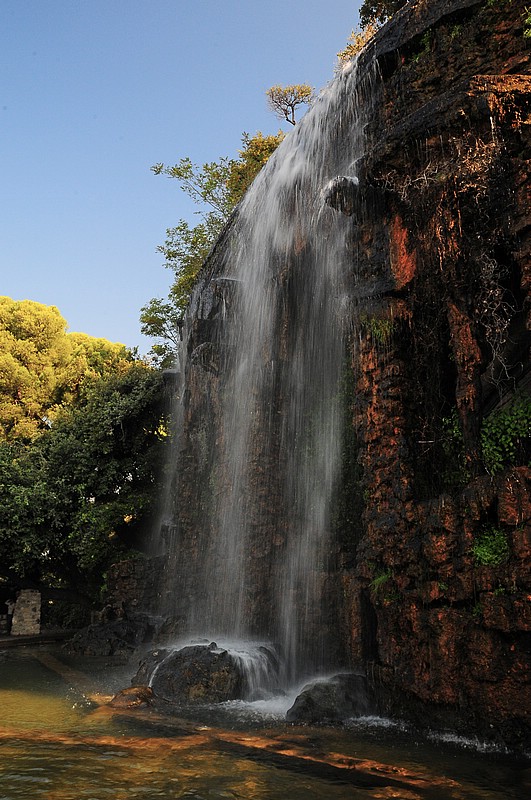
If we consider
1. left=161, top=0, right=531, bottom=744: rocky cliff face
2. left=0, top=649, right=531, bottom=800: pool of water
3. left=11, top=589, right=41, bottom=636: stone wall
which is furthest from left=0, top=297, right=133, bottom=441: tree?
left=161, top=0, right=531, bottom=744: rocky cliff face

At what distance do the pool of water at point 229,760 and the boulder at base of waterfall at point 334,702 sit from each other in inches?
13.2

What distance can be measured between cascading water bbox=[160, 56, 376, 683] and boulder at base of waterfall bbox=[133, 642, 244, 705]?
1.76m

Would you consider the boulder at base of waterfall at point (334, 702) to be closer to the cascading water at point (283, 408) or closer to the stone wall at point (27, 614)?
the cascading water at point (283, 408)

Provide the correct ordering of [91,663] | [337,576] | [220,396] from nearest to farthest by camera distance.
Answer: [337,576]
[91,663]
[220,396]

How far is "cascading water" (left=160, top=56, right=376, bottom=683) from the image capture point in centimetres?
1382

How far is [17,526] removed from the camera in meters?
19.9

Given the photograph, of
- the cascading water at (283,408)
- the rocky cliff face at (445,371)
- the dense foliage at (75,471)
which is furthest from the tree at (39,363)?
the rocky cliff face at (445,371)

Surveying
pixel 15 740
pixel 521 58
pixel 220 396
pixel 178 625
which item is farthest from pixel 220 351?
pixel 15 740

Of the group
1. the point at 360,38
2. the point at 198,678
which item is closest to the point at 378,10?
the point at 360,38

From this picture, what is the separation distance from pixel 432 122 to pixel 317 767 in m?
9.24

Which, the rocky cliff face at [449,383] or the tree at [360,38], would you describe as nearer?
the rocky cliff face at [449,383]

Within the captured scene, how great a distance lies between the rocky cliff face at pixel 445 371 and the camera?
27.3 feet

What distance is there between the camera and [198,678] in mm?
10711

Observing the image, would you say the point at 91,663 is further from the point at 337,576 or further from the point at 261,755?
the point at 261,755
